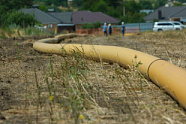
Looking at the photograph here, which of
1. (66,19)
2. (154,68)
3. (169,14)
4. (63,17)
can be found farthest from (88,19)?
(154,68)

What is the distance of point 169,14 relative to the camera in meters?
63.2

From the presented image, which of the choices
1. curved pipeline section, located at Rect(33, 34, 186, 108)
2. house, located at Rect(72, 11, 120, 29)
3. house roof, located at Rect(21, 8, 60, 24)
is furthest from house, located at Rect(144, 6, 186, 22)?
curved pipeline section, located at Rect(33, 34, 186, 108)

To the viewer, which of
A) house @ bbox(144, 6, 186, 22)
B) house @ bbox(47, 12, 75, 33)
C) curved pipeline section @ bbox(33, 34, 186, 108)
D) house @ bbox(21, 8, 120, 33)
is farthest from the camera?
house @ bbox(47, 12, 75, 33)

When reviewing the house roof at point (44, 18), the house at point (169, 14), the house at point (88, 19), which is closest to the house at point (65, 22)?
the house at point (88, 19)

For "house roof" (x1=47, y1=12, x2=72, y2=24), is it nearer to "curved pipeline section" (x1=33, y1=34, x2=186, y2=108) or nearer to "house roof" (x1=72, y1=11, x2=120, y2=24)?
"house roof" (x1=72, y1=11, x2=120, y2=24)

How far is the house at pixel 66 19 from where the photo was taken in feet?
200

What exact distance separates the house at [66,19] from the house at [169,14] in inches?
318

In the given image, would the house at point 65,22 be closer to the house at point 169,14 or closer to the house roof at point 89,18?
the house roof at point 89,18

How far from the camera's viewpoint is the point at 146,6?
155 meters

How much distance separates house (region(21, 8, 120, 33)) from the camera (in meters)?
61.1

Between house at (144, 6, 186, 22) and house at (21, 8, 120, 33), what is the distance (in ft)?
26.5

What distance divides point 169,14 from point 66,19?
21.6 m

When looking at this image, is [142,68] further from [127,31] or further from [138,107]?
[127,31]

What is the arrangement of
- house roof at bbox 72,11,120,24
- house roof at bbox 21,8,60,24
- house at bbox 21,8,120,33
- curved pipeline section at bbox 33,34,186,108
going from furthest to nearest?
house roof at bbox 72,11,120,24
house at bbox 21,8,120,33
house roof at bbox 21,8,60,24
curved pipeline section at bbox 33,34,186,108
